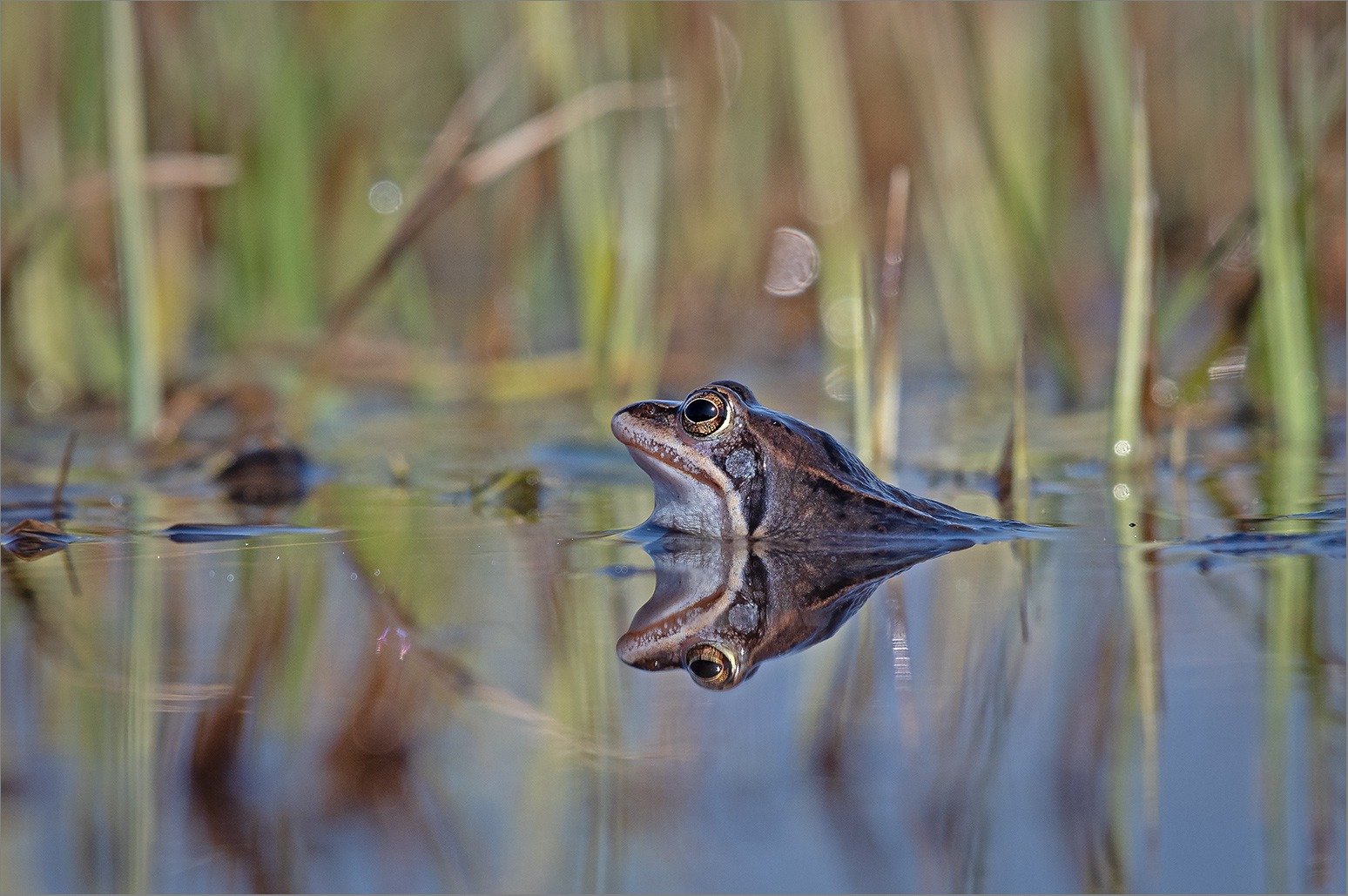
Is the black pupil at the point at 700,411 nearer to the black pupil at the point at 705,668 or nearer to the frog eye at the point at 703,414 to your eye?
the frog eye at the point at 703,414

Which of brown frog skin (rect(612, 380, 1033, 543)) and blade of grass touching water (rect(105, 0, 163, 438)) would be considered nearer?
brown frog skin (rect(612, 380, 1033, 543))

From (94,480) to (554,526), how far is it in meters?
1.55

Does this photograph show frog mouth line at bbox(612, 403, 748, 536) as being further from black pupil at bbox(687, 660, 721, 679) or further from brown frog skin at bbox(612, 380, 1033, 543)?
black pupil at bbox(687, 660, 721, 679)

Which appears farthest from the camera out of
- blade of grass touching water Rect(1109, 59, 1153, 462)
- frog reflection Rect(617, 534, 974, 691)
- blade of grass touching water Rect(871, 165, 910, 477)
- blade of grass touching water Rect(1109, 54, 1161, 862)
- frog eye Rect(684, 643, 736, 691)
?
blade of grass touching water Rect(871, 165, 910, 477)

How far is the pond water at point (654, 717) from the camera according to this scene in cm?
140

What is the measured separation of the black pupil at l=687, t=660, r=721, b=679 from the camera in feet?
6.62

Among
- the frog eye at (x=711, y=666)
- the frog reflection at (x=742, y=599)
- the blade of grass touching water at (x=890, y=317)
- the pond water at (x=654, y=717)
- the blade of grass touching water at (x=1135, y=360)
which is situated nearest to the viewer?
the pond water at (x=654, y=717)

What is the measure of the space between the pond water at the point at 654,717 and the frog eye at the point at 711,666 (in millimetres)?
27

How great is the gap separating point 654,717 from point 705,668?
24 centimetres

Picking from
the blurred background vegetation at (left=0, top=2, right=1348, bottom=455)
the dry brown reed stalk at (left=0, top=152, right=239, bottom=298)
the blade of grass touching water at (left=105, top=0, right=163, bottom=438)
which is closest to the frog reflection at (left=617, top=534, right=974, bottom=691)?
the blurred background vegetation at (left=0, top=2, right=1348, bottom=455)

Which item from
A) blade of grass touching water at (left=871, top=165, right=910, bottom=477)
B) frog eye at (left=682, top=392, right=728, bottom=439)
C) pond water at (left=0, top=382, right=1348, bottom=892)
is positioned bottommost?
pond water at (left=0, top=382, right=1348, bottom=892)

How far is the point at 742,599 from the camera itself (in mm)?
2539

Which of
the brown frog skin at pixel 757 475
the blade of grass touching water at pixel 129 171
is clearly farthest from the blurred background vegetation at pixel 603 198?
the brown frog skin at pixel 757 475

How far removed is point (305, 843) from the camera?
56.7 inches
